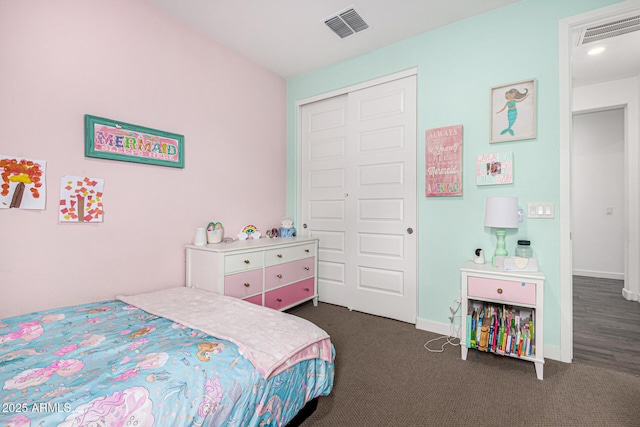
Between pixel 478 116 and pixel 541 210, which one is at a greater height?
pixel 478 116

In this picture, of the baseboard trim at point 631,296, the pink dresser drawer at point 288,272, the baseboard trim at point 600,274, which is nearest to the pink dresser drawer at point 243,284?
the pink dresser drawer at point 288,272

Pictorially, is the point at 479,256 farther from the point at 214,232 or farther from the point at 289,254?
the point at 214,232

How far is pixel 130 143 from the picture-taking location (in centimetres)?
218

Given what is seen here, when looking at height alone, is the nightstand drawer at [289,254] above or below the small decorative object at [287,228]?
below

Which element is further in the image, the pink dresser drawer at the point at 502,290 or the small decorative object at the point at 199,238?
the small decorative object at the point at 199,238

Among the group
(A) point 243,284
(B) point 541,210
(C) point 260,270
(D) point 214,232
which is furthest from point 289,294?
(B) point 541,210

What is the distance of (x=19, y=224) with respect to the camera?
172 cm

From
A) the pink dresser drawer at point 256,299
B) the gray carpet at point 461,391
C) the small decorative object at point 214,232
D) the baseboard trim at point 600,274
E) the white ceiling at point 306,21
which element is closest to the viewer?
the gray carpet at point 461,391

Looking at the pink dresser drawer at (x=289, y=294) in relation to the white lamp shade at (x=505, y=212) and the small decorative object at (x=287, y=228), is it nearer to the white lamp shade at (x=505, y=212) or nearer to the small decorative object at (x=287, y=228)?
the small decorative object at (x=287, y=228)

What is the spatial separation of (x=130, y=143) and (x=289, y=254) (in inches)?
65.8

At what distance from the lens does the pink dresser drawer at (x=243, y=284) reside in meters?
2.35

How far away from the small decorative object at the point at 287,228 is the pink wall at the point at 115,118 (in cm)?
48

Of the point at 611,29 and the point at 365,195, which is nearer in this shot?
the point at 611,29

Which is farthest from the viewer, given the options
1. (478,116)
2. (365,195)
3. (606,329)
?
(365,195)
